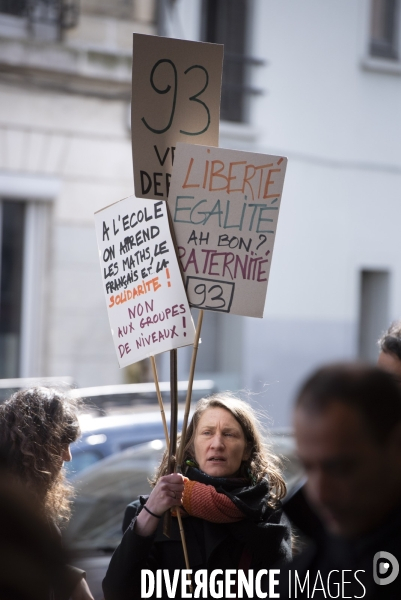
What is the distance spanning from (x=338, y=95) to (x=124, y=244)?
9.93m

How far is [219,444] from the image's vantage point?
2877mm

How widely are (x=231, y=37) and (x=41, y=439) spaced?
10.3 meters

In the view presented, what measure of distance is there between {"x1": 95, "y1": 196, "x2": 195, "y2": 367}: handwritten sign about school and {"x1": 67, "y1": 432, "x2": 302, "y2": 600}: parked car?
1490mm

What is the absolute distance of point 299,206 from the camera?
1220 centimetres

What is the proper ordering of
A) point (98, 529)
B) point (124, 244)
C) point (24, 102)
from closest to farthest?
point (124, 244) < point (98, 529) < point (24, 102)

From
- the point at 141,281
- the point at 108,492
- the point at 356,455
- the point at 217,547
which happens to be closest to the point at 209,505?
the point at 217,547

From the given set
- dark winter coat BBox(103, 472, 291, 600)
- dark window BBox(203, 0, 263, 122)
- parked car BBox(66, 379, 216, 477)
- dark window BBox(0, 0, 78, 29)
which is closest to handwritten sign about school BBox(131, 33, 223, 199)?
dark winter coat BBox(103, 472, 291, 600)

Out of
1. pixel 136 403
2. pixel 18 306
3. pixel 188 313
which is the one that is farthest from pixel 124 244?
pixel 18 306

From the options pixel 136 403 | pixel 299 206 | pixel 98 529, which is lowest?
pixel 98 529

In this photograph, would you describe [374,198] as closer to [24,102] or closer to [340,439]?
[24,102]

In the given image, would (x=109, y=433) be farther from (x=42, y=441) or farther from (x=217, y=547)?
(x=42, y=441)

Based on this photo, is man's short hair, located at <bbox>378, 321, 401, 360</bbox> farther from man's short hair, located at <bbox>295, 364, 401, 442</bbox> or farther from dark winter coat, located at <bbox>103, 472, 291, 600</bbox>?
man's short hair, located at <bbox>295, 364, 401, 442</bbox>

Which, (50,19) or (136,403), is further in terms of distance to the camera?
(50,19)

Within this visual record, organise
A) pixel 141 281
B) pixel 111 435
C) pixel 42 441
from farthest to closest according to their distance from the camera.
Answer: pixel 111 435
pixel 141 281
pixel 42 441
